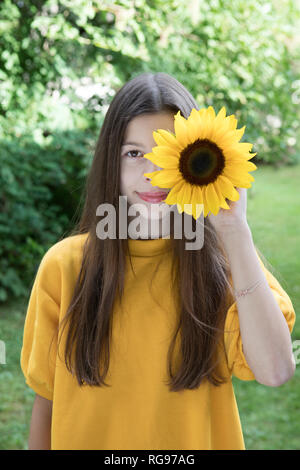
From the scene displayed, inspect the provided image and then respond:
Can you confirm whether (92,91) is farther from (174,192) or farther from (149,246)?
(174,192)

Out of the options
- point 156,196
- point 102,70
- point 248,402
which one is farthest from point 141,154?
point 248,402

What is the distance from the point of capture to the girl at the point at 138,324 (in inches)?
50.8

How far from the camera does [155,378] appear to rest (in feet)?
4.28

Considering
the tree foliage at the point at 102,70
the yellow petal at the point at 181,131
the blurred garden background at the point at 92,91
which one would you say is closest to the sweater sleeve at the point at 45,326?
the yellow petal at the point at 181,131

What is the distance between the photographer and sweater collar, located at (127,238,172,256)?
1400 mm

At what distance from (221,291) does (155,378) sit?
11.1 inches

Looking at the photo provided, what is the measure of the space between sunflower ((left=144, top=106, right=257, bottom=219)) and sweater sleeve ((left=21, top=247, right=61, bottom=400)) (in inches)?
21.2

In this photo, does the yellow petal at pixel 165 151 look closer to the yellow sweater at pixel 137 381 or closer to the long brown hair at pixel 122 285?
the long brown hair at pixel 122 285

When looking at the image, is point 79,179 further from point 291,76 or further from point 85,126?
point 291,76

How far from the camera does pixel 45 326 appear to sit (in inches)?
54.4

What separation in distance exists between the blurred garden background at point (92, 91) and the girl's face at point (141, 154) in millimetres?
1273

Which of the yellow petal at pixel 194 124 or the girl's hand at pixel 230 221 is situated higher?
the yellow petal at pixel 194 124

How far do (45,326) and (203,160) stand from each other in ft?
2.24
